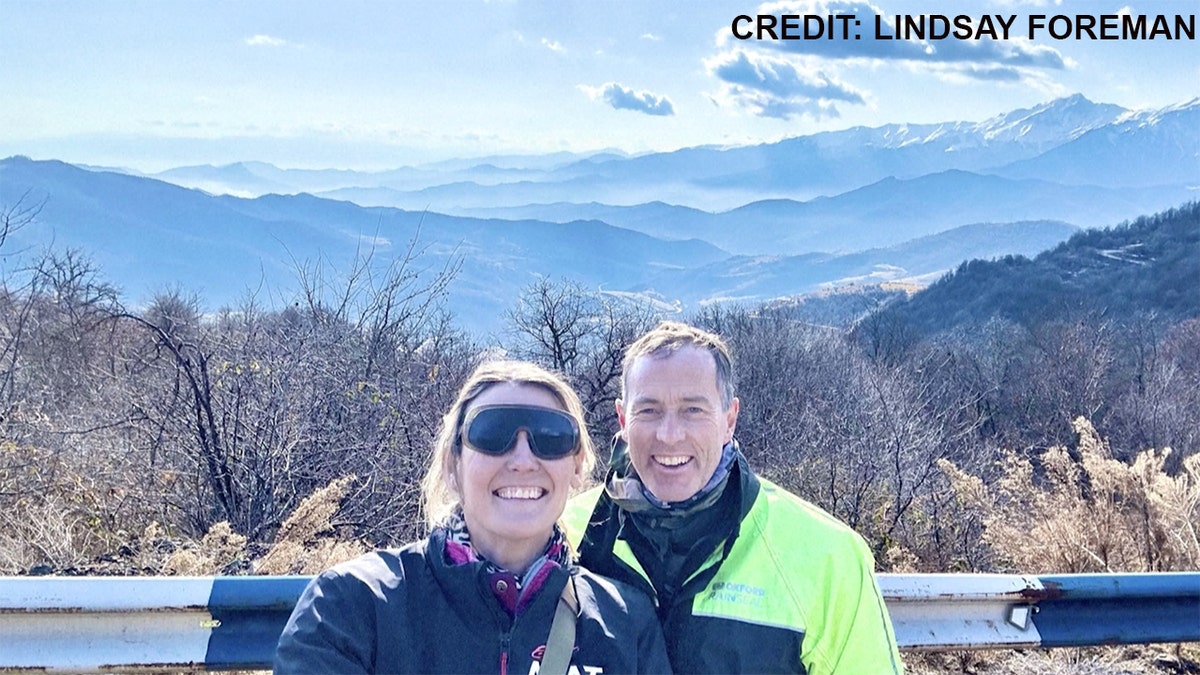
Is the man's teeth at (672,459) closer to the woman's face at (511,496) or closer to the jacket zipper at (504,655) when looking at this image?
the woman's face at (511,496)

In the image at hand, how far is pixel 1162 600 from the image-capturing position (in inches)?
131

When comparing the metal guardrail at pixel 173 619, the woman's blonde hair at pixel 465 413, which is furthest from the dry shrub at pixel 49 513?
the woman's blonde hair at pixel 465 413

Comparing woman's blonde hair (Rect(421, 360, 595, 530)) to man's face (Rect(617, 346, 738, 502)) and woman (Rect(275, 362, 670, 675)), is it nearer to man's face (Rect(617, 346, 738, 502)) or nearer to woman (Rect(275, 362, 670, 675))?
woman (Rect(275, 362, 670, 675))

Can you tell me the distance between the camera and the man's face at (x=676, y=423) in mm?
2637

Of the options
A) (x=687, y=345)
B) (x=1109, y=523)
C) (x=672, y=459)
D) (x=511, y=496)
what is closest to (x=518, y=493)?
(x=511, y=496)

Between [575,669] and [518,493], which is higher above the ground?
[518,493]

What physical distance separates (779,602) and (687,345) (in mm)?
753

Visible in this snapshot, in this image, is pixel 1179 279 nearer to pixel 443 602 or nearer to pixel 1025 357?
pixel 1025 357

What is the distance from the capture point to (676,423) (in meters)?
2.65

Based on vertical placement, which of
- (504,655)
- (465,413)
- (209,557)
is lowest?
(209,557)

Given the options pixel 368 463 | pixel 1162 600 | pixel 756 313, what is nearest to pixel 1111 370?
pixel 756 313

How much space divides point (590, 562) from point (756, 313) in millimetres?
45947

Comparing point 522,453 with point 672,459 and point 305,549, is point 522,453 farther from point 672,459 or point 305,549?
point 305,549

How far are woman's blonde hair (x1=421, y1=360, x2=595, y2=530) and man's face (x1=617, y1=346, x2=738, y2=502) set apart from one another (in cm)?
22
